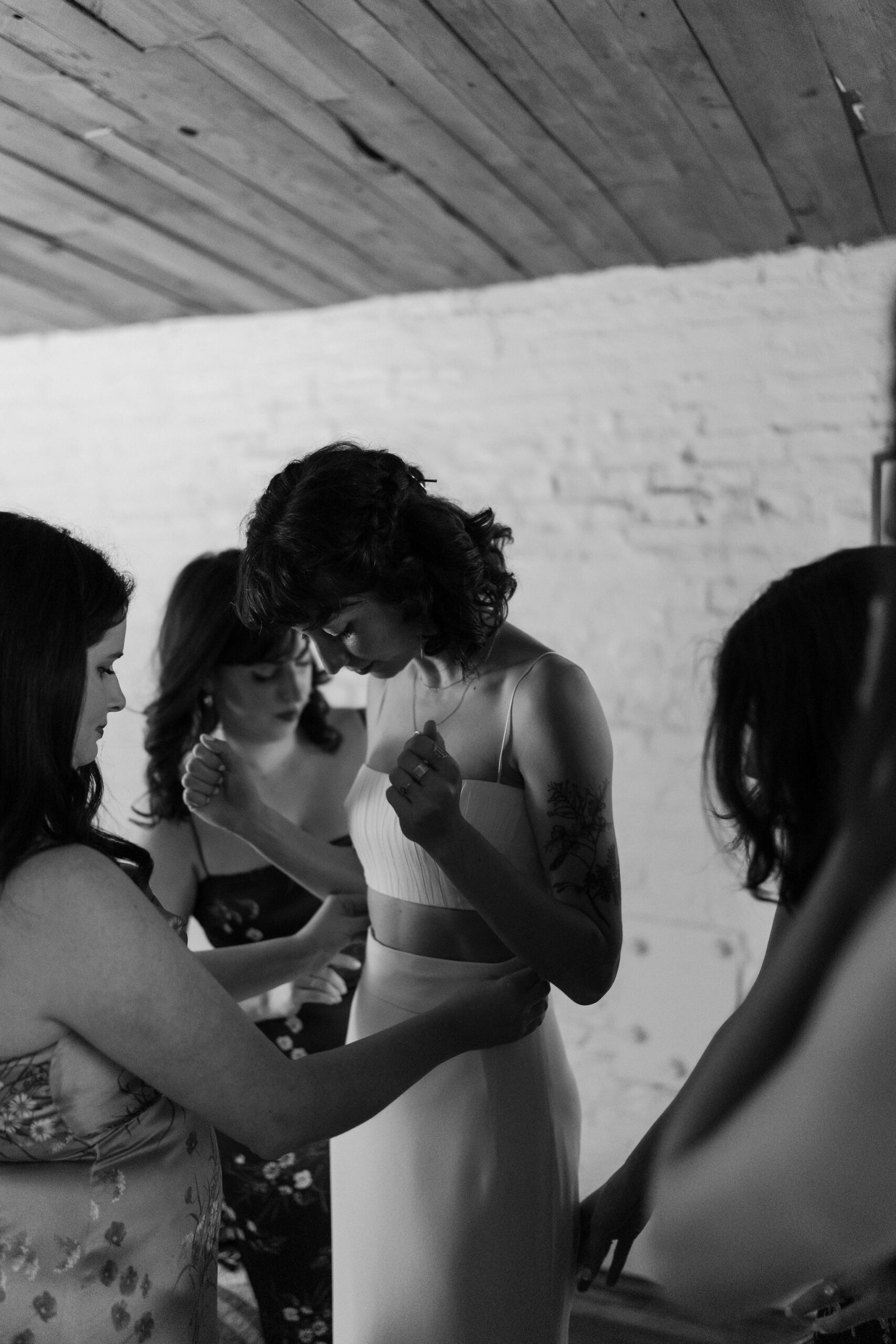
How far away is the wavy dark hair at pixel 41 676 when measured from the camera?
3.93 feet

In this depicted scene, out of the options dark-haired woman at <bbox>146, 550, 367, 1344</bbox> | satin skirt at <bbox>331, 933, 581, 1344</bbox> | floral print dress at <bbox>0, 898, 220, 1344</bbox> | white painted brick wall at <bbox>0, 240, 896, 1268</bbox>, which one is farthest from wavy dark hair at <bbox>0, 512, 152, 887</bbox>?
white painted brick wall at <bbox>0, 240, 896, 1268</bbox>

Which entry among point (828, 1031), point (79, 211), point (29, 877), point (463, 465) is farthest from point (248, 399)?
point (828, 1031)

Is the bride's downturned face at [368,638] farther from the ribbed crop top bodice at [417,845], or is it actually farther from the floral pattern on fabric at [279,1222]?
the floral pattern on fabric at [279,1222]

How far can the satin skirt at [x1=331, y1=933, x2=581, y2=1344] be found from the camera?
1729mm

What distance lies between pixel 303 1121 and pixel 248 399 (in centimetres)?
329

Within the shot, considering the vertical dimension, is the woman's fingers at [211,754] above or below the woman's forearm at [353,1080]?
above

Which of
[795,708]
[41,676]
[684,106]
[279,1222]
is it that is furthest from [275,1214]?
[684,106]

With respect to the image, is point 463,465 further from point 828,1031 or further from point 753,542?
point 828,1031

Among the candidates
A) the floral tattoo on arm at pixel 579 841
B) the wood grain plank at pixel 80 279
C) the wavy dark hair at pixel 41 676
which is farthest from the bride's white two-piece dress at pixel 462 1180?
the wood grain plank at pixel 80 279

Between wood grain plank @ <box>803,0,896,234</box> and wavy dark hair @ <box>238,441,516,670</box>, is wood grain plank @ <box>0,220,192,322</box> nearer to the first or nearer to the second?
wavy dark hair @ <box>238,441,516,670</box>

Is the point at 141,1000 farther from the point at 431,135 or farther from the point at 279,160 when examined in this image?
the point at 279,160

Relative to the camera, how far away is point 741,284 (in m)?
3.35

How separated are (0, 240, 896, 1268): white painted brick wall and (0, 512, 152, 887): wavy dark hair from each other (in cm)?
244

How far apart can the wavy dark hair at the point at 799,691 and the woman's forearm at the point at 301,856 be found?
44.1 inches
